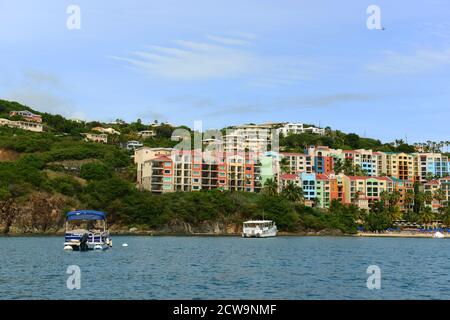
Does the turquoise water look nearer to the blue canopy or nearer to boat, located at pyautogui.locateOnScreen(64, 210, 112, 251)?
boat, located at pyautogui.locateOnScreen(64, 210, 112, 251)

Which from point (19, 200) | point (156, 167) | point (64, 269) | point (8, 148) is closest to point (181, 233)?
point (156, 167)

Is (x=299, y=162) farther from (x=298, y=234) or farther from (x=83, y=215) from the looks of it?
(x=83, y=215)

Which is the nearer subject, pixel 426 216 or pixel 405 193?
pixel 426 216

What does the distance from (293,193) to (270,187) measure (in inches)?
276

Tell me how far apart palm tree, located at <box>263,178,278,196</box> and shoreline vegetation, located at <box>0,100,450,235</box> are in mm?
300

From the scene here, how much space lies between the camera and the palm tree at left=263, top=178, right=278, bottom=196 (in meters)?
151

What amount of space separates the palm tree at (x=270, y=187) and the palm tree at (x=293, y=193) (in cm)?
264

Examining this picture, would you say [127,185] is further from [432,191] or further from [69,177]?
[432,191]

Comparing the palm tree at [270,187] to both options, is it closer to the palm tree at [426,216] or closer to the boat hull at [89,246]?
the palm tree at [426,216]

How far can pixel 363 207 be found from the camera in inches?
6654

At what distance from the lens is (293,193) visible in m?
153

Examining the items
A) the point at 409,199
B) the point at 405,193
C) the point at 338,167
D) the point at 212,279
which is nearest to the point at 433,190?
the point at 405,193

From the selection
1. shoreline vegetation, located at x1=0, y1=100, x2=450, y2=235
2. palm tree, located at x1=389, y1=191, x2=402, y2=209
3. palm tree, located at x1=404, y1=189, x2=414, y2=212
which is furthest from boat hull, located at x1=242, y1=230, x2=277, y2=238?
palm tree, located at x1=404, y1=189, x2=414, y2=212

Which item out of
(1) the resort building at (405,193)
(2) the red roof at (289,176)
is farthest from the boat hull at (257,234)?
(1) the resort building at (405,193)
